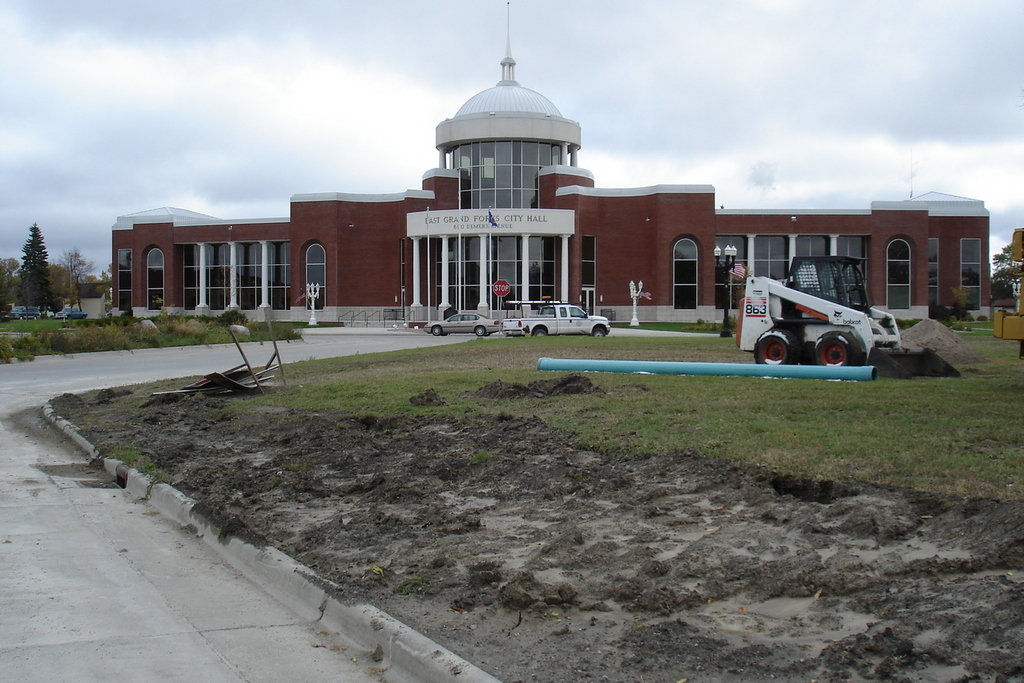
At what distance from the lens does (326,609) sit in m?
5.77

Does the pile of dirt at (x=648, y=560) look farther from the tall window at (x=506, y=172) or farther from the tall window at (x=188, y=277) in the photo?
the tall window at (x=188, y=277)

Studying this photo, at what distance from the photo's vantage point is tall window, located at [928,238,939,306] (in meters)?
74.3

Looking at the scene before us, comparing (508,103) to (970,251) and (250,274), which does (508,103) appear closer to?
(250,274)

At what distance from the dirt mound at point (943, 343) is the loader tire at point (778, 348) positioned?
11.3 ft

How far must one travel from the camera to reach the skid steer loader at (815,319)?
64.3 feet

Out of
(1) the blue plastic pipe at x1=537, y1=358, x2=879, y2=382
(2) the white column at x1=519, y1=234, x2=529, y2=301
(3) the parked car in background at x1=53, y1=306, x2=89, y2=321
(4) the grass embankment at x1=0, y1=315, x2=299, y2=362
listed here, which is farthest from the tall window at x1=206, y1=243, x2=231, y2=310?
(1) the blue plastic pipe at x1=537, y1=358, x2=879, y2=382

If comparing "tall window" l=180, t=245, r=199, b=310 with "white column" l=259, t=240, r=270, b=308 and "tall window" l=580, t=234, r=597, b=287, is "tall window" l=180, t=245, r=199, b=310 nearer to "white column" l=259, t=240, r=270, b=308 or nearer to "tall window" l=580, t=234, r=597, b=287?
"white column" l=259, t=240, r=270, b=308

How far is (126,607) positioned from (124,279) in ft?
278

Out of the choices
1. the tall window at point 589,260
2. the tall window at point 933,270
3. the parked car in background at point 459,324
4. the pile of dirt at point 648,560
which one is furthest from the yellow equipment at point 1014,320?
the tall window at point 933,270

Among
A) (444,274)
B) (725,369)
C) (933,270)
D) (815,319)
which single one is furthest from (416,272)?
(725,369)

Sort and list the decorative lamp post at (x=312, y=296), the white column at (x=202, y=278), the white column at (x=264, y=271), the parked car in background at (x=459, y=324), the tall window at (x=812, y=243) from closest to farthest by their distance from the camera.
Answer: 1. the parked car in background at (x=459, y=324)
2. the decorative lamp post at (x=312, y=296)
3. the tall window at (x=812, y=243)
4. the white column at (x=264, y=271)
5. the white column at (x=202, y=278)

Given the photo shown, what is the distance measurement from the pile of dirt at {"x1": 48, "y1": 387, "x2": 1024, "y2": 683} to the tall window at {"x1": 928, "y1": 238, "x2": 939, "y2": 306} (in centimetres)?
7234

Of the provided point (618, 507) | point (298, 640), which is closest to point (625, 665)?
point (298, 640)

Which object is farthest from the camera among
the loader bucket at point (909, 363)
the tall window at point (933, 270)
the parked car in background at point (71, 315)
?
the parked car in background at point (71, 315)
